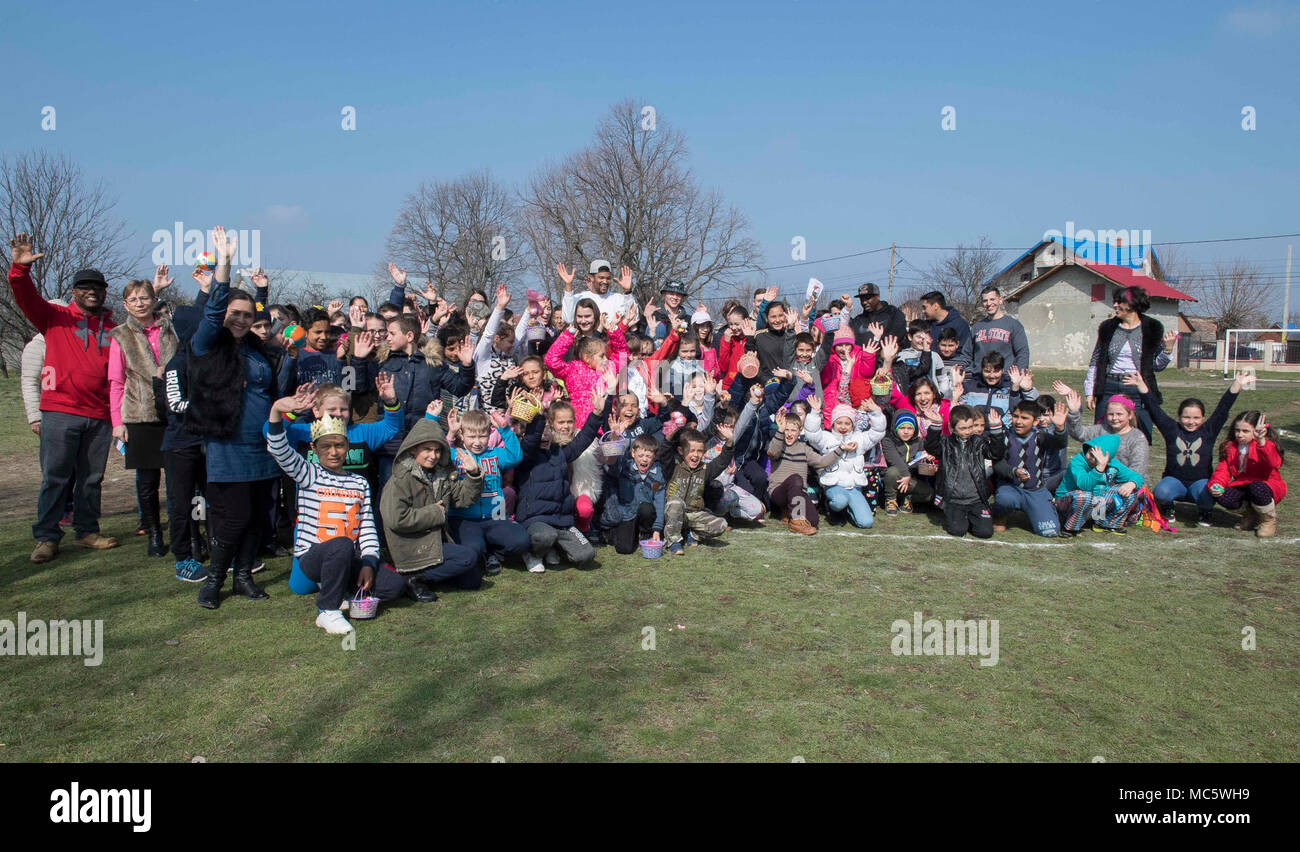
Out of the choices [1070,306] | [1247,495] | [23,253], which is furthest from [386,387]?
[1070,306]

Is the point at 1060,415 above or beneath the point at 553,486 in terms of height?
above

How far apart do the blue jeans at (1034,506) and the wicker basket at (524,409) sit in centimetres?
479

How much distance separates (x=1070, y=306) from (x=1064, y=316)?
66 centimetres

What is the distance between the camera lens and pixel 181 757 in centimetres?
357

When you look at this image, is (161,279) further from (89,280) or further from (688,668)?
(688,668)

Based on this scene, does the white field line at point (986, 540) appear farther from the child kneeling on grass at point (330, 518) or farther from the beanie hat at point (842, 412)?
the child kneeling on grass at point (330, 518)

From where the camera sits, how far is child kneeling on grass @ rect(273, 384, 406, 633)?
520 centimetres

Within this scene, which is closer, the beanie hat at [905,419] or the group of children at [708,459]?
the group of children at [708,459]

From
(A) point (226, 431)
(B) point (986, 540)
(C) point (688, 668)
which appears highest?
(A) point (226, 431)

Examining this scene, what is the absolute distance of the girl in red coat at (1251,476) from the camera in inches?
308

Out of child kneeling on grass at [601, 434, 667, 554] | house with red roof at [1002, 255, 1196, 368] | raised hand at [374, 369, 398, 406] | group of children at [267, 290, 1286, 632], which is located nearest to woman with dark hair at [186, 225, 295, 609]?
group of children at [267, 290, 1286, 632]

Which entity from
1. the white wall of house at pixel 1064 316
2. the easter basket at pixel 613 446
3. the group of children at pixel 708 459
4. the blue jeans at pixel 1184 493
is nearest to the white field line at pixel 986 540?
the group of children at pixel 708 459

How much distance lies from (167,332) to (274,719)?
14.3ft

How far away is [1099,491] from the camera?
313 inches
